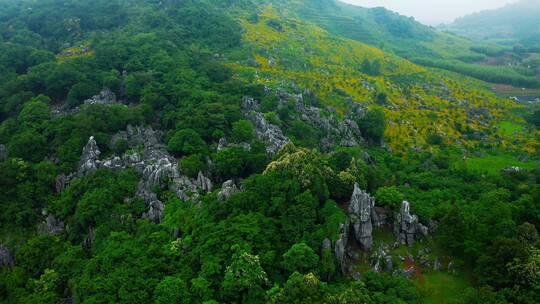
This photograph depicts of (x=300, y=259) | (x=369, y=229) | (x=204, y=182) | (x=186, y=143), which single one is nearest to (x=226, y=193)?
(x=204, y=182)

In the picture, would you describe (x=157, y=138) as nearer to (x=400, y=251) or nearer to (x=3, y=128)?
(x=3, y=128)

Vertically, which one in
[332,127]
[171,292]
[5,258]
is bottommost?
[5,258]

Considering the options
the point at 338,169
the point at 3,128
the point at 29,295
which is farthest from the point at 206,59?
the point at 29,295

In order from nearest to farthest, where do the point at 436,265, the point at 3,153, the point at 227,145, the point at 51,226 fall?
the point at 436,265
the point at 51,226
the point at 3,153
the point at 227,145

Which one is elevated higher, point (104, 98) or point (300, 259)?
point (300, 259)

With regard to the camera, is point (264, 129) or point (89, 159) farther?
point (264, 129)

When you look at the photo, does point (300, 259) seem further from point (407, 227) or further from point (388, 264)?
point (407, 227)

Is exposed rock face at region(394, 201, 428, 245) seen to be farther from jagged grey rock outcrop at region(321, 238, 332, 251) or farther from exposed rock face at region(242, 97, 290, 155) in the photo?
exposed rock face at region(242, 97, 290, 155)
